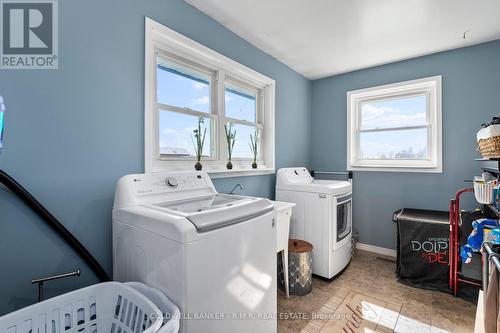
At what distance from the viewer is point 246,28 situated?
2297 mm

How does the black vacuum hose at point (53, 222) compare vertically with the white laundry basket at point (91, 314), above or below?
above

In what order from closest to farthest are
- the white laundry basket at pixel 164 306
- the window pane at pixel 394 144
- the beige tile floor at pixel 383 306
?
the white laundry basket at pixel 164 306 < the beige tile floor at pixel 383 306 < the window pane at pixel 394 144

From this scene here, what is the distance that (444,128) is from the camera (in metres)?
2.78

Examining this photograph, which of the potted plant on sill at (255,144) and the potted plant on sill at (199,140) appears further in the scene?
the potted plant on sill at (255,144)

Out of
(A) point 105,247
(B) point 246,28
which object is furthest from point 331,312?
(B) point 246,28

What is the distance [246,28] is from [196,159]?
4.56 feet

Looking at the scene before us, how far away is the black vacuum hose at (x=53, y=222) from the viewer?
→ 1079mm

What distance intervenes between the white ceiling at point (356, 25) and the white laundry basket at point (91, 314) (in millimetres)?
2134

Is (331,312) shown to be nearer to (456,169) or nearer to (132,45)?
(456,169)

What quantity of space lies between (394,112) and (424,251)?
1.83m

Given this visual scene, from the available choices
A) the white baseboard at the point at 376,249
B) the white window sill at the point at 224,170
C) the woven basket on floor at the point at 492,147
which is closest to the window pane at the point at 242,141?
the white window sill at the point at 224,170

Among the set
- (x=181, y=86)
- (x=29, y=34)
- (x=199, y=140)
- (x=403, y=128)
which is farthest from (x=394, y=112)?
(x=29, y=34)

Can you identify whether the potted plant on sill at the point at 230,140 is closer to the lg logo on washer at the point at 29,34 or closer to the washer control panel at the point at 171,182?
the washer control panel at the point at 171,182

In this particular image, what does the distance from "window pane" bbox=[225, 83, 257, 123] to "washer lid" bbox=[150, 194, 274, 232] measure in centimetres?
119
